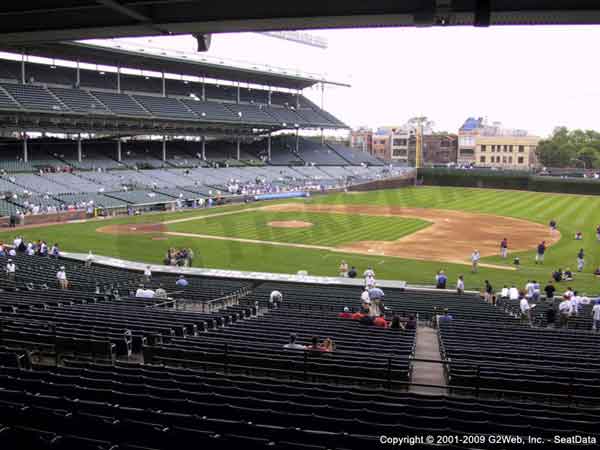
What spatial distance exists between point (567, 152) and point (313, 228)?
272 feet

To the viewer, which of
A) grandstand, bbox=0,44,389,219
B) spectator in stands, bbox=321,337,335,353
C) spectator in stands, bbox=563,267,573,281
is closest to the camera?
spectator in stands, bbox=321,337,335,353

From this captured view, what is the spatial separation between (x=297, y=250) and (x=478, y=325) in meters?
20.0

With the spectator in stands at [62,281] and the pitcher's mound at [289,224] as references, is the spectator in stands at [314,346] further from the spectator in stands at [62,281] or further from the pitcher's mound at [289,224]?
the pitcher's mound at [289,224]

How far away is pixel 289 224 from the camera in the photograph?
45781 millimetres

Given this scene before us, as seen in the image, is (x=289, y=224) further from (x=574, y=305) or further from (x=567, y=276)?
(x=574, y=305)

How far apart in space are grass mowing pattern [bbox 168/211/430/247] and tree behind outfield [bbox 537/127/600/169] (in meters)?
73.2

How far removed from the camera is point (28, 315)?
13023mm

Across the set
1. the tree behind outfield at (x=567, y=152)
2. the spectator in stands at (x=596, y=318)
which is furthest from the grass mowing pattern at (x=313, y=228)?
the tree behind outfield at (x=567, y=152)

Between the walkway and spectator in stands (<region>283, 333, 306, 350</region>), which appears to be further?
spectator in stands (<region>283, 333, 306, 350</region>)

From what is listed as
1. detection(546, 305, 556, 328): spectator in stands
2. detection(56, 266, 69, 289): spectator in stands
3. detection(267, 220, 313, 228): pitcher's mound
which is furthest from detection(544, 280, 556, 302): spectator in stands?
detection(267, 220, 313, 228): pitcher's mound

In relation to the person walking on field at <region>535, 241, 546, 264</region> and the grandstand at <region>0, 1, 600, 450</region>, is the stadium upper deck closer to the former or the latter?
the grandstand at <region>0, 1, 600, 450</region>

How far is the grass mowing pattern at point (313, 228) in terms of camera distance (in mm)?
38875

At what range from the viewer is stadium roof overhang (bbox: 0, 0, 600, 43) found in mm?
6562

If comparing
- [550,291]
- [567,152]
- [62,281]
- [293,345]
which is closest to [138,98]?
[62,281]
